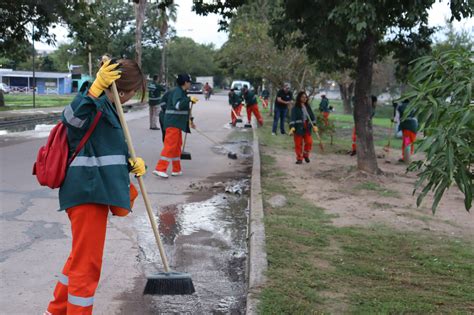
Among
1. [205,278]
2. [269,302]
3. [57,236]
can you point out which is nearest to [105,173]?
[269,302]

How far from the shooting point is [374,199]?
8.96 metres

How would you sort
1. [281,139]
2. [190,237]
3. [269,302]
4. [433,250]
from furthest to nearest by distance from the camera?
1. [281,139]
2. [190,237]
3. [433,250]
4. [269,302]

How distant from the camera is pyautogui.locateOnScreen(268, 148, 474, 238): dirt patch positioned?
24.4 ft

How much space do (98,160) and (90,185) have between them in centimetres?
16

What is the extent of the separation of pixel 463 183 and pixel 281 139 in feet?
51.4

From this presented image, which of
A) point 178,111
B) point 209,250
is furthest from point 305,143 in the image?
point 209,250

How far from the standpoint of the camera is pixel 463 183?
313 centimetres

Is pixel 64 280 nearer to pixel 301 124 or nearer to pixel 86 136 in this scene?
pixel 86 136

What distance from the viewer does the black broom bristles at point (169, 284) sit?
446 cm

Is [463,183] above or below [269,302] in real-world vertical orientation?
above

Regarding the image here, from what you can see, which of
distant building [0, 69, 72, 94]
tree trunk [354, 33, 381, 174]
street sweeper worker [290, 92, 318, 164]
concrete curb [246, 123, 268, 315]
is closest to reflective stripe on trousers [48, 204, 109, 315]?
concrete curb [246, 123, 268, 315]

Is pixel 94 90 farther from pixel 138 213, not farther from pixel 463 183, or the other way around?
pixel 138 213

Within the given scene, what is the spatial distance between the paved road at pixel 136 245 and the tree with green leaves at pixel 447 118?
2025 mm

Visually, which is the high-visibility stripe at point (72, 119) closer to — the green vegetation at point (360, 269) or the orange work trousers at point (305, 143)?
the green vegetation at point (360, 269)
